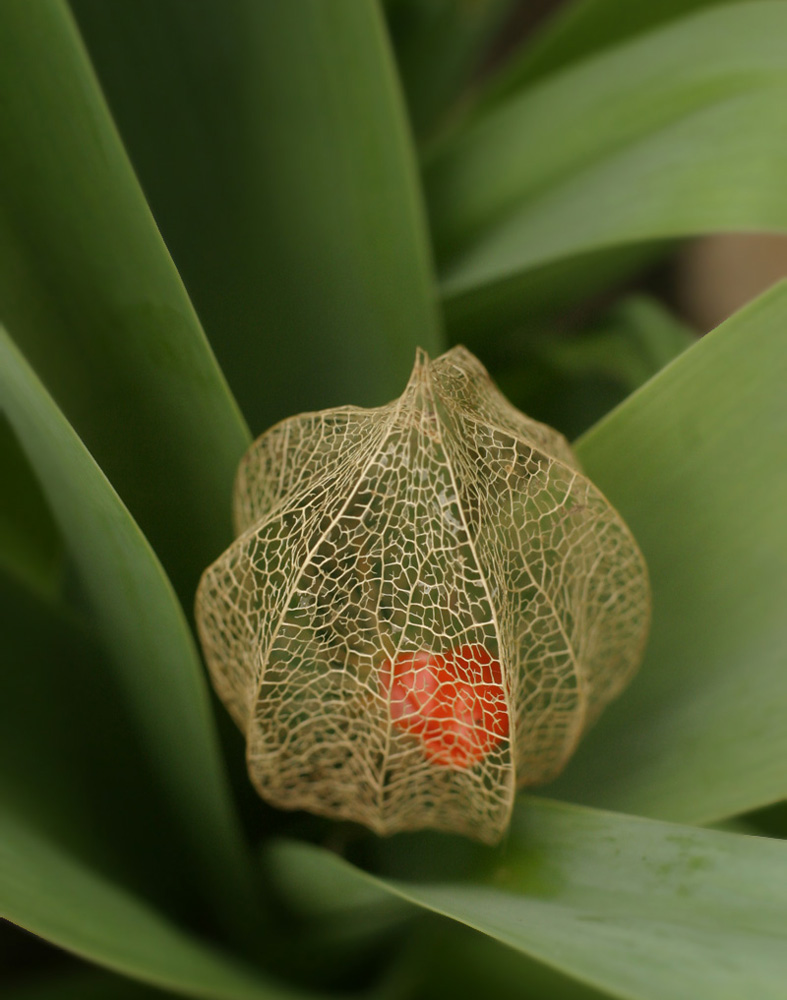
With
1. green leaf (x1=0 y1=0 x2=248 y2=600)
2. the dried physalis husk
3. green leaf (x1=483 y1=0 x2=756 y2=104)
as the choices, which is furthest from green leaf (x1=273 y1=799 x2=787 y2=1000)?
green leaf (x1=483 y1=0 x2=756 y2=104)

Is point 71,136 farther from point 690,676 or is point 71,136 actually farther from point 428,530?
point 690,676

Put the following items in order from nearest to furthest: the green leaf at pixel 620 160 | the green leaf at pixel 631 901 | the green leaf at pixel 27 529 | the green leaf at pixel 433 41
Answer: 1. the green leaf at pixel 631 901
2. the green leaf at pixel 620 160
3. the green leaf at pixel 27 529
4. the green leaf at pixel 433 41

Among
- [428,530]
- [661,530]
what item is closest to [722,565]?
[661,530]

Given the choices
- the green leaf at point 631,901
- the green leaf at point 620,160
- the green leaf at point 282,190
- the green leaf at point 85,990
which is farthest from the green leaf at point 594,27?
the green leaf at point 85,990

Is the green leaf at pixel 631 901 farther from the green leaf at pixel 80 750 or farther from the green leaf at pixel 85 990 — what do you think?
the green leaf at pixel 85 990

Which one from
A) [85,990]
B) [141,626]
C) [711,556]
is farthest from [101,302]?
[85,990]

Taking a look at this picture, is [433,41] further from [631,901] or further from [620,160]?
[631,901]
